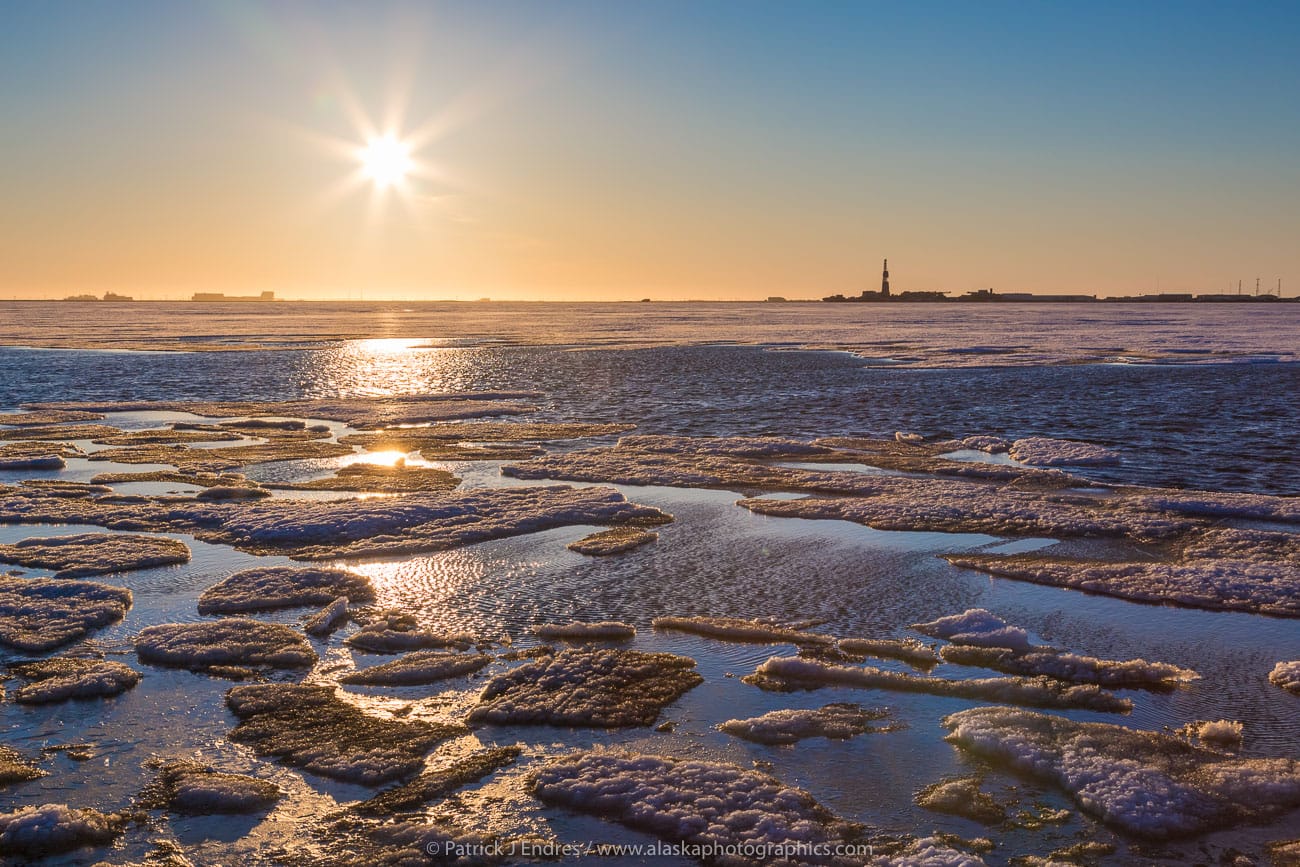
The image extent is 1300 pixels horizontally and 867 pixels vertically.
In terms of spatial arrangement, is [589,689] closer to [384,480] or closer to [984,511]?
[984,511]

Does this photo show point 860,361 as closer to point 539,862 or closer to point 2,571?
point 2,571

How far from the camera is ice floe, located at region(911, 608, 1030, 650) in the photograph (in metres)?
8.38

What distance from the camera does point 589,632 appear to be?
877cm

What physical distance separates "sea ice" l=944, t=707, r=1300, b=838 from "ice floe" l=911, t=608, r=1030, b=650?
54.6 inches

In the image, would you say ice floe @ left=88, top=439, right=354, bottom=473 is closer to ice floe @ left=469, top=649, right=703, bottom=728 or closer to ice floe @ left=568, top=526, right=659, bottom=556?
ice floe @ left=568, top=526, right=659, bottom=556

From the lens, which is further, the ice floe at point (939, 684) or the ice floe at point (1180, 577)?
the ice floe at point (1180, 577)

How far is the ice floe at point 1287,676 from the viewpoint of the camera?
7.40 m

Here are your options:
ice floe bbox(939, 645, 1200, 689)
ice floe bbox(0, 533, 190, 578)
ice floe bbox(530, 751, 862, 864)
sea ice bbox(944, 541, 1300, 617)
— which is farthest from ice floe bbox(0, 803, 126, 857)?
sea ice bbox(944, 541, 1300, 617)

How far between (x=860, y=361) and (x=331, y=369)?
80.8ft

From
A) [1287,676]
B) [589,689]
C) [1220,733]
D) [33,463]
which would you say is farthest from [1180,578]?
[33,463]

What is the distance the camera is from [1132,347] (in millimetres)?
52938

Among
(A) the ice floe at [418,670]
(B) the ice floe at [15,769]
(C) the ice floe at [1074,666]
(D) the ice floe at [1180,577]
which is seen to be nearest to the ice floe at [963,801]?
(C) the ice floe at [1074,666]

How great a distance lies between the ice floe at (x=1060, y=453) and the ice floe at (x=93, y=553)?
1450 centimetres

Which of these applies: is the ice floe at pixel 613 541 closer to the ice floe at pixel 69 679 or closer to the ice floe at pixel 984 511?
the ice floe at pixel 984 511
